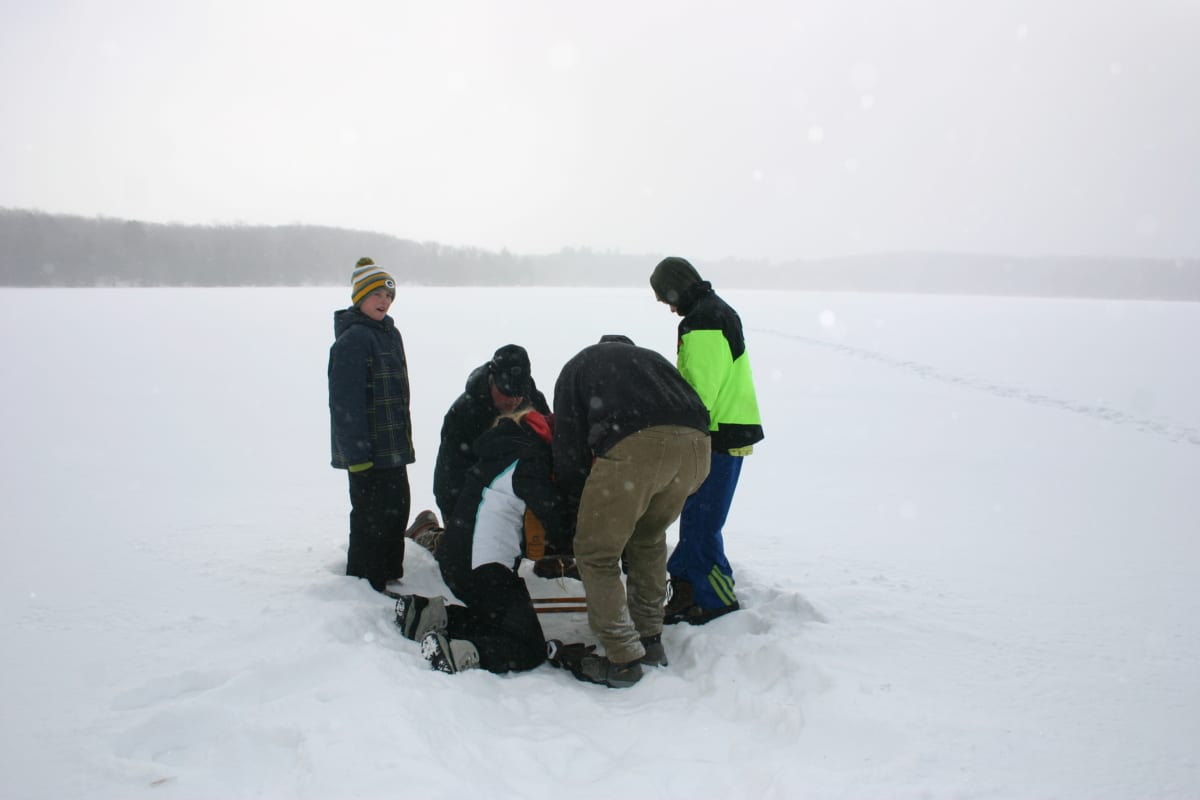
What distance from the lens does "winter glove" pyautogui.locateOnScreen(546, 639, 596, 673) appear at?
10.9 feet

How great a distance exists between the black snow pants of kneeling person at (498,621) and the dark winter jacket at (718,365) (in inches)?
50.1

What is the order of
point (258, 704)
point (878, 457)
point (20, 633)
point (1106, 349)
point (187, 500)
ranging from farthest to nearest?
point (1106, 349)
point (878, 457)
point (187, 500)
point (20, 633)
point (258, 704)

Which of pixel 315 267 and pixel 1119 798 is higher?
pixel 315 267

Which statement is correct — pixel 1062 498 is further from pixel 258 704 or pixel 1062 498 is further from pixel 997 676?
pixel 258 704

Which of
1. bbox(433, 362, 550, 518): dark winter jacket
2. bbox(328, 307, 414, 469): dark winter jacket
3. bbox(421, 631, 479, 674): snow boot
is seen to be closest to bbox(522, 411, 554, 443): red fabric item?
bbox(433, 362, 550, 518): dark winter jacket

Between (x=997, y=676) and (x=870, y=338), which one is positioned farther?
(x=870, y=338)

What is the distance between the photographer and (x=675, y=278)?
3.74 m

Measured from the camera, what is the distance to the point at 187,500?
605cm

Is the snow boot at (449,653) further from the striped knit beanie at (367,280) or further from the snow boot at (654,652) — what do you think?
the striped knit beanie at (367,280)

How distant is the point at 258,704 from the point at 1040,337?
29104 millimetres

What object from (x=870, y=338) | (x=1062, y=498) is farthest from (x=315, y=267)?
(x=1062, y=498)

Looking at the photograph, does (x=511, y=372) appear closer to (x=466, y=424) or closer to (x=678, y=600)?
(x=466, y=424)

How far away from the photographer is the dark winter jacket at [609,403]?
10.3 feet

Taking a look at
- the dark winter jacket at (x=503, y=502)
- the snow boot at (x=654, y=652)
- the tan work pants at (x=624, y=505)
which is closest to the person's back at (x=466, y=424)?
the dark winter jacket at (x=503, y=502)
